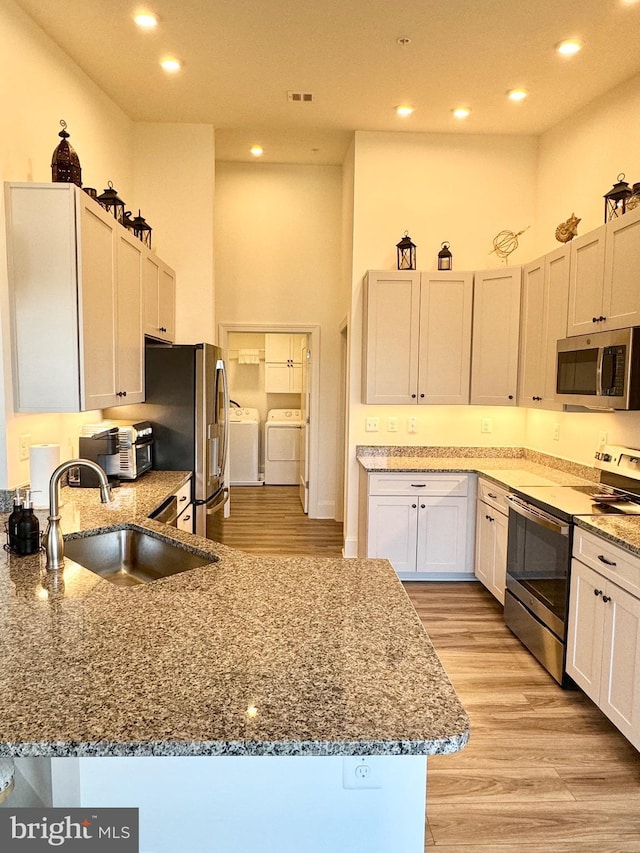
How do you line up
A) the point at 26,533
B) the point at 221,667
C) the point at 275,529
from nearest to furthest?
1. the point at 221,667
2. the point at 26,533
3. the point at 275,529

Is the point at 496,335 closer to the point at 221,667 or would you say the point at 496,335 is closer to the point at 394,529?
the point at 394,529

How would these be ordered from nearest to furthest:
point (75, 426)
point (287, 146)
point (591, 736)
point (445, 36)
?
point (591, 736) → point (445, 36) → point (75, 426) → point (287, 146)

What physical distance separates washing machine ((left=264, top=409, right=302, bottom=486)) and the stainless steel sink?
5.57m

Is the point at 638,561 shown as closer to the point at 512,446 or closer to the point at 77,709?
the point at 77,709

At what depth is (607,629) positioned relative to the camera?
7.54 feet

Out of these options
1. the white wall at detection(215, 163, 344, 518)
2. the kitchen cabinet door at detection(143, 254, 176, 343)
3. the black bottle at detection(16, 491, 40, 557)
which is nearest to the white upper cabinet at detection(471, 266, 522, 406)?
the white wall at detection(215, 163, 344, 518)

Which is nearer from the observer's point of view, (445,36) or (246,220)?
(445,36)

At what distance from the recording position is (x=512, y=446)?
14.9 feet

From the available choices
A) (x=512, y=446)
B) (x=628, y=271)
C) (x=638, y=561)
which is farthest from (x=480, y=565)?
(x=628, y=271)

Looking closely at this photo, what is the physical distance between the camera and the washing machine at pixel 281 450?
7.84 m

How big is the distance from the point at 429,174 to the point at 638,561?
134 inches

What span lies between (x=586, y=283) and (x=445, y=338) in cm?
121

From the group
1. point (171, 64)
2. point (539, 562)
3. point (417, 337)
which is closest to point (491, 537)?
point (539, 562)

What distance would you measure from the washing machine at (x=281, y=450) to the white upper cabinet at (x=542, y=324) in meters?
4.28
